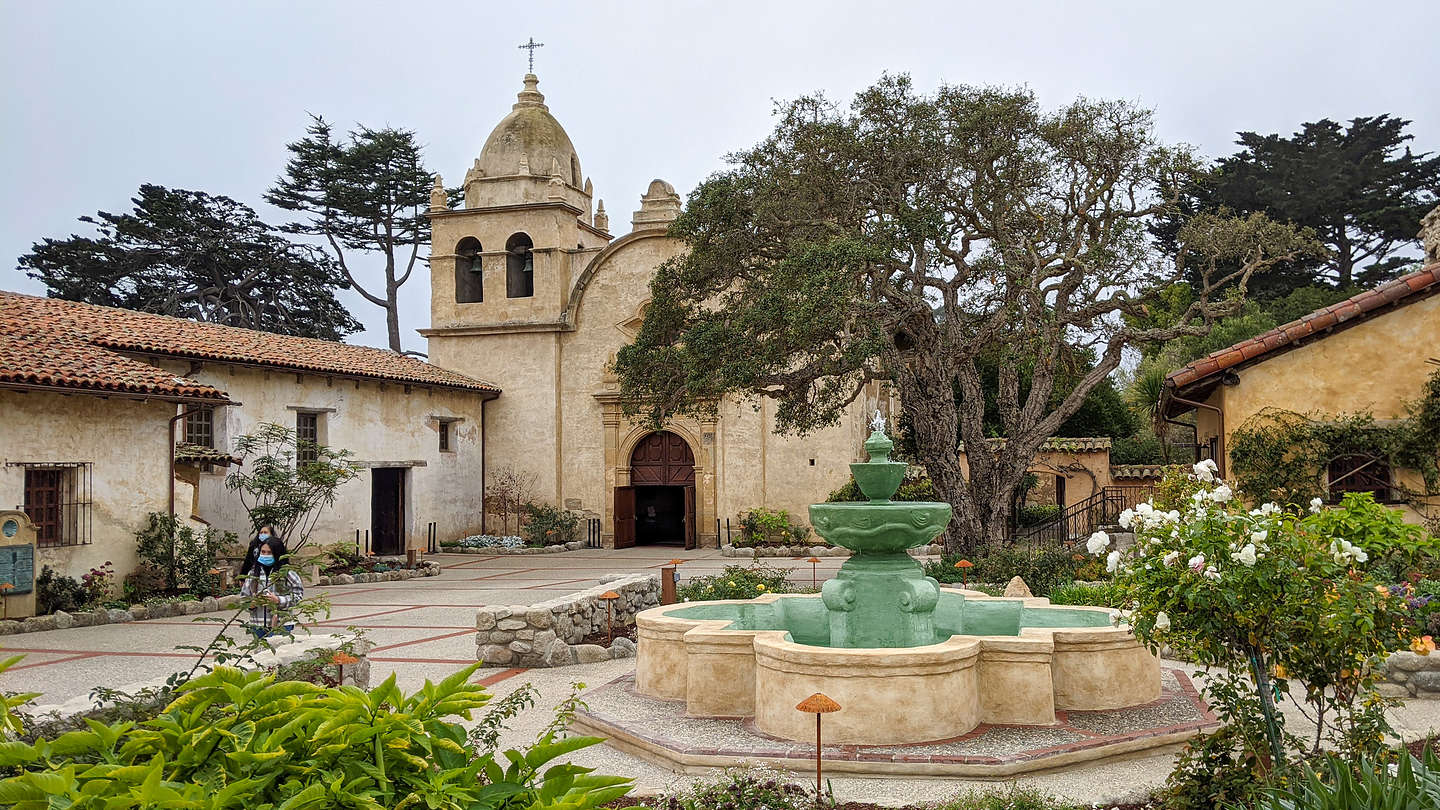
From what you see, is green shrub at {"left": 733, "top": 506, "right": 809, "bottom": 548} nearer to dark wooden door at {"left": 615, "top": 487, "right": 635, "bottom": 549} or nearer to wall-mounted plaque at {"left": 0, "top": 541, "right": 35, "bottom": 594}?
dark wooden door at {"left": 615, "top": 487, "right": 635, "bottom": 549}

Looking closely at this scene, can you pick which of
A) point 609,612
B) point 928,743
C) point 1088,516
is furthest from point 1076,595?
point 1088,516

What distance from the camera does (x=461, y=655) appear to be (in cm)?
1159

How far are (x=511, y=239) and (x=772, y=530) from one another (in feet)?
38.6

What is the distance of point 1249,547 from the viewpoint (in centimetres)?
483

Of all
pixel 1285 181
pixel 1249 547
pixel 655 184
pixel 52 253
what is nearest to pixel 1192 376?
pixel 1249 547

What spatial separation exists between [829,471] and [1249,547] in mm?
21230

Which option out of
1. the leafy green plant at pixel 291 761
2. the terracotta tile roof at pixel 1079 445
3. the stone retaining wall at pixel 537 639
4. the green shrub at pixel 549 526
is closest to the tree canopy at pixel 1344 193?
the terracotta tile roof at pixel 1079 445

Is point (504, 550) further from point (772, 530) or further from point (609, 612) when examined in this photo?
point (609, 612)

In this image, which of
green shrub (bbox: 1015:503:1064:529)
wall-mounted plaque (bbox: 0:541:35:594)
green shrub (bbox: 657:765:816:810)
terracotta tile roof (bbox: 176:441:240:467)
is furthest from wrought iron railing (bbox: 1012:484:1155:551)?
wall-mounted plaque (bbox: 0:541:35:594)

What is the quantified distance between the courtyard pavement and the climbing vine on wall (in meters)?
6.66

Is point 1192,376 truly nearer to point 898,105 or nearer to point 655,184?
point 898,105

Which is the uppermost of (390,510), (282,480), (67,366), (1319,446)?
(67,366)

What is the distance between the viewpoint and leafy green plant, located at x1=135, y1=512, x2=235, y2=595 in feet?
55.0

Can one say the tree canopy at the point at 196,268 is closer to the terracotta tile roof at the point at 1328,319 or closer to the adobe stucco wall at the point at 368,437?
the adobe stucco wall at the point at 368,437
